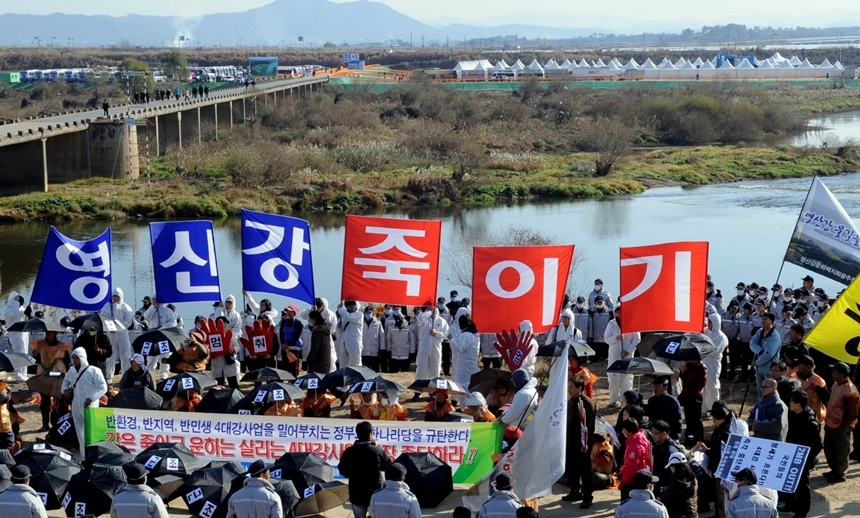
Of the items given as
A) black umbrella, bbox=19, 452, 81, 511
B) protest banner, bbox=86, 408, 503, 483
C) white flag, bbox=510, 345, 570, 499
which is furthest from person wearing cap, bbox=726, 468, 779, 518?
black umbrella, bbox=19, 452, 81, 511

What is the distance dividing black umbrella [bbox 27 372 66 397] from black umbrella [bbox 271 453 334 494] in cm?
329

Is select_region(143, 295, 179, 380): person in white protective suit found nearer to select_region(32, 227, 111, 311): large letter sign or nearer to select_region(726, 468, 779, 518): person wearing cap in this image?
select_region(32, 227, 111, 311): large letter sign

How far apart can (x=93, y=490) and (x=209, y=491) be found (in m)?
0.89

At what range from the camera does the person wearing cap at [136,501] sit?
7285mm

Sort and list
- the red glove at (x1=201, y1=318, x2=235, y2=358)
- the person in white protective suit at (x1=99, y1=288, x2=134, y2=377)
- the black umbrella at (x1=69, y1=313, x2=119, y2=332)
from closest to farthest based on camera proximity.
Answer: the black umbrella at (x1=69, y1=313, x2=119, y2=332)
the red glove at (x1=201, y1=318, x2=235, y2=358)
the person in white protective suit at (x1=99, y1=288, x2=134, y2=377)

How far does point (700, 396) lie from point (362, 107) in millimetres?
65175

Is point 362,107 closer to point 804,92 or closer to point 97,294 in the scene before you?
point 804,92

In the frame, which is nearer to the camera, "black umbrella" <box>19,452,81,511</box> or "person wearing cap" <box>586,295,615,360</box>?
"black umbrella" <box>19,452,81,511</box>

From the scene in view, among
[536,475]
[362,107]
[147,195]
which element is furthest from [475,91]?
[536,475]

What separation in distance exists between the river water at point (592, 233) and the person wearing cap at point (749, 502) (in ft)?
53.1

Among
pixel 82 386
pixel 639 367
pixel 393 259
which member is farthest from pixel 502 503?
pixel 393 259

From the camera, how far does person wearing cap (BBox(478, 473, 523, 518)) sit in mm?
7078

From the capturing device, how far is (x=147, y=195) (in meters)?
39.7

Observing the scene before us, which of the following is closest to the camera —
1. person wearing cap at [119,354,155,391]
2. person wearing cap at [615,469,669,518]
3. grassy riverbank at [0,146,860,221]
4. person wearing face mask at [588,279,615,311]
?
person wearing cap at [615,469,669,518]
